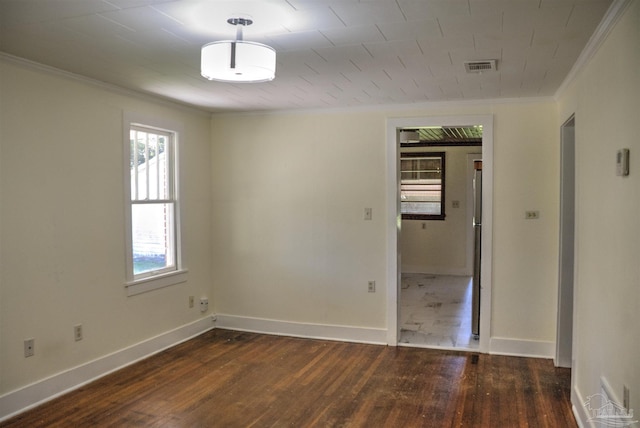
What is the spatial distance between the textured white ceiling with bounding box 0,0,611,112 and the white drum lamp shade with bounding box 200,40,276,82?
5.4 inches

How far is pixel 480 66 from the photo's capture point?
3.07 m

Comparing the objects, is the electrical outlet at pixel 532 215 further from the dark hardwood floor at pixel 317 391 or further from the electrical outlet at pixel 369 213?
the electrical outlet at pixel 369 213

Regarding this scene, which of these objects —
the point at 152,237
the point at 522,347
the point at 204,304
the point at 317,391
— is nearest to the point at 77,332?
the point at 152,237

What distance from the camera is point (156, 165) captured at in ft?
14.3

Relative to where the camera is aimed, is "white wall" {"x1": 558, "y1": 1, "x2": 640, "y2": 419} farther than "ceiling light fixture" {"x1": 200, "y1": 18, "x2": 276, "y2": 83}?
No

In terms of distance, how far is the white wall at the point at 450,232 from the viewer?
324 inches

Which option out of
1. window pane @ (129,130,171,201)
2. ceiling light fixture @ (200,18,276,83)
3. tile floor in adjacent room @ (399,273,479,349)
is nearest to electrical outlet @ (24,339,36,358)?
window pane @ (129,130,171,201)

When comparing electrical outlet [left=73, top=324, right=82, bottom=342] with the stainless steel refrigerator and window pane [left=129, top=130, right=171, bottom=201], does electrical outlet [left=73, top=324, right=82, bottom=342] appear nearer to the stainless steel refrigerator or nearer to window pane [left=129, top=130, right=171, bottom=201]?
window pane [left=129, top=130, right=171, bottom=201]

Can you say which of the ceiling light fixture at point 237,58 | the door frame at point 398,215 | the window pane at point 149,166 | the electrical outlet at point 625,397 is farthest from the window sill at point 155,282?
the electrical outlet at point 625,397

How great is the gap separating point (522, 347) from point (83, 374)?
356 centimetres

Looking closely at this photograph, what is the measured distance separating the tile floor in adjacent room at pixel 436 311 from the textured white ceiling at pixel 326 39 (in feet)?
7.68

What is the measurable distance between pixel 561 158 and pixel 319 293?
2478mm

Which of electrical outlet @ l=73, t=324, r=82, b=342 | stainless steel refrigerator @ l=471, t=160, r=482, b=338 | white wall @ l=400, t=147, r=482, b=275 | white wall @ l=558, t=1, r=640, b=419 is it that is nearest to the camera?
white wall @ l=558, t=1, r=640, b=419

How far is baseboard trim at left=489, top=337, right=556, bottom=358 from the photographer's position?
415 centimetres
